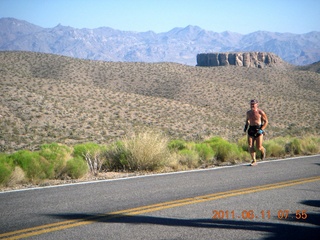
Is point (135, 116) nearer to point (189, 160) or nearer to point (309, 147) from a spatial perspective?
point (309, 147)

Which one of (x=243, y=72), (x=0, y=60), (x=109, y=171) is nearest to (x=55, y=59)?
Result: (x=0, y=60)

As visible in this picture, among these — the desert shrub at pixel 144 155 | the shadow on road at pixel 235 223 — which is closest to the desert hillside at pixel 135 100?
the desert shrub at pixel 144 155

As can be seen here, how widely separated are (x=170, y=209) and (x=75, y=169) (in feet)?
14.3

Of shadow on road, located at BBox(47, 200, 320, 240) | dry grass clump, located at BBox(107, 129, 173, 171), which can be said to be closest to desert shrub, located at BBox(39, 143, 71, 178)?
dry grass clump, located at BBox(107, 129, 173, 171)

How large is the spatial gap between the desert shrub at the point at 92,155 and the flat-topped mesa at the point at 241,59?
12307 centimetres

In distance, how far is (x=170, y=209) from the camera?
5859mm

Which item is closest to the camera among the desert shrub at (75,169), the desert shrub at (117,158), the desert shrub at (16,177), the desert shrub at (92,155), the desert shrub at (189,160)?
the desert shrub at (16,177)

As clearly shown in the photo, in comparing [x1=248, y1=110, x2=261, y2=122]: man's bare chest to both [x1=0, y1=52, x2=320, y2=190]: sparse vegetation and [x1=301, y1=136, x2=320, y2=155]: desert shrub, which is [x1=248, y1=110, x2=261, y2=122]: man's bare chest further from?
[x1=301, y1=136, x2=320, y2=155]: desert shrub

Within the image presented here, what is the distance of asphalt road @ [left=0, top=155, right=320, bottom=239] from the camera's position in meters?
4.80

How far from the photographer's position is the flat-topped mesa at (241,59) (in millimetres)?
135125

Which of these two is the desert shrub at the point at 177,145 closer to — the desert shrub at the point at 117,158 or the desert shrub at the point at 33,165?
the desert shrub at the point at 117,158

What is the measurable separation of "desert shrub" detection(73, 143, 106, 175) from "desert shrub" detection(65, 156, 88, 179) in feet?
1.32

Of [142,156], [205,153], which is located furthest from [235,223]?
[205,153]

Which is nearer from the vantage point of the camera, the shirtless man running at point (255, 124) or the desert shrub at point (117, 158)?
the desert shrub at point (117, 158)
